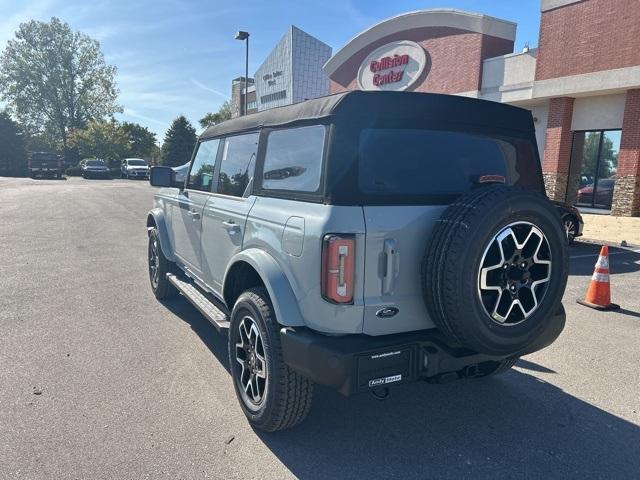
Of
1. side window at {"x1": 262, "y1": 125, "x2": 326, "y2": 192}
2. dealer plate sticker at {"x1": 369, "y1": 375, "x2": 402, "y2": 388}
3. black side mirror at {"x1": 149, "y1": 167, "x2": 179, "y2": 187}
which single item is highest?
side window at {"x1": 262, "y1": 125, "x2": 326, "y2": 192}

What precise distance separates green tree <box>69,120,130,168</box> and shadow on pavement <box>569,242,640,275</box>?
51.7m

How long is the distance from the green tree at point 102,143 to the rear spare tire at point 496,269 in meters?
55.9

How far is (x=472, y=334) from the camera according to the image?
2.48m

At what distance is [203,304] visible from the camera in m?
4.15

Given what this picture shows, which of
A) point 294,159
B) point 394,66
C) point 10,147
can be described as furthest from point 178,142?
point 294,159

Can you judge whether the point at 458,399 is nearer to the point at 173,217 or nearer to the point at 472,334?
the point at 472,334

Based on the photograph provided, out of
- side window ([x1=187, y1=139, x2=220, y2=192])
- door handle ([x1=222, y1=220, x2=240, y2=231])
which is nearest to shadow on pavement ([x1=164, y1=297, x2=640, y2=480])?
door handle ([x1=222, y1=220, x2=240, y2=231])

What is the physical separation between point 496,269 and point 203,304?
2.55 meters

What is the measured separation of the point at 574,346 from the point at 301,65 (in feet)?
132

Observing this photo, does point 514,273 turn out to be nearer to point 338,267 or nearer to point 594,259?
point 338,267

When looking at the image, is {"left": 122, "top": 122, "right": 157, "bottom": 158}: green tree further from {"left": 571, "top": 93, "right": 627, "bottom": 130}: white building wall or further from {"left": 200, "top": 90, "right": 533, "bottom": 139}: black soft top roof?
{"left": 200, "top": 90, "right": 533, "bottom": 139}: black soft top roof

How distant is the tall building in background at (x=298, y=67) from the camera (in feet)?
134

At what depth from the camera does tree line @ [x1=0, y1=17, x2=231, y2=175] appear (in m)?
54.5

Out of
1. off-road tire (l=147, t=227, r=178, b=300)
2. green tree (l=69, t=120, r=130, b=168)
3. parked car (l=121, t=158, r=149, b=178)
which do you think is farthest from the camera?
green tree (l=69, t=120, r=130, b=168)
